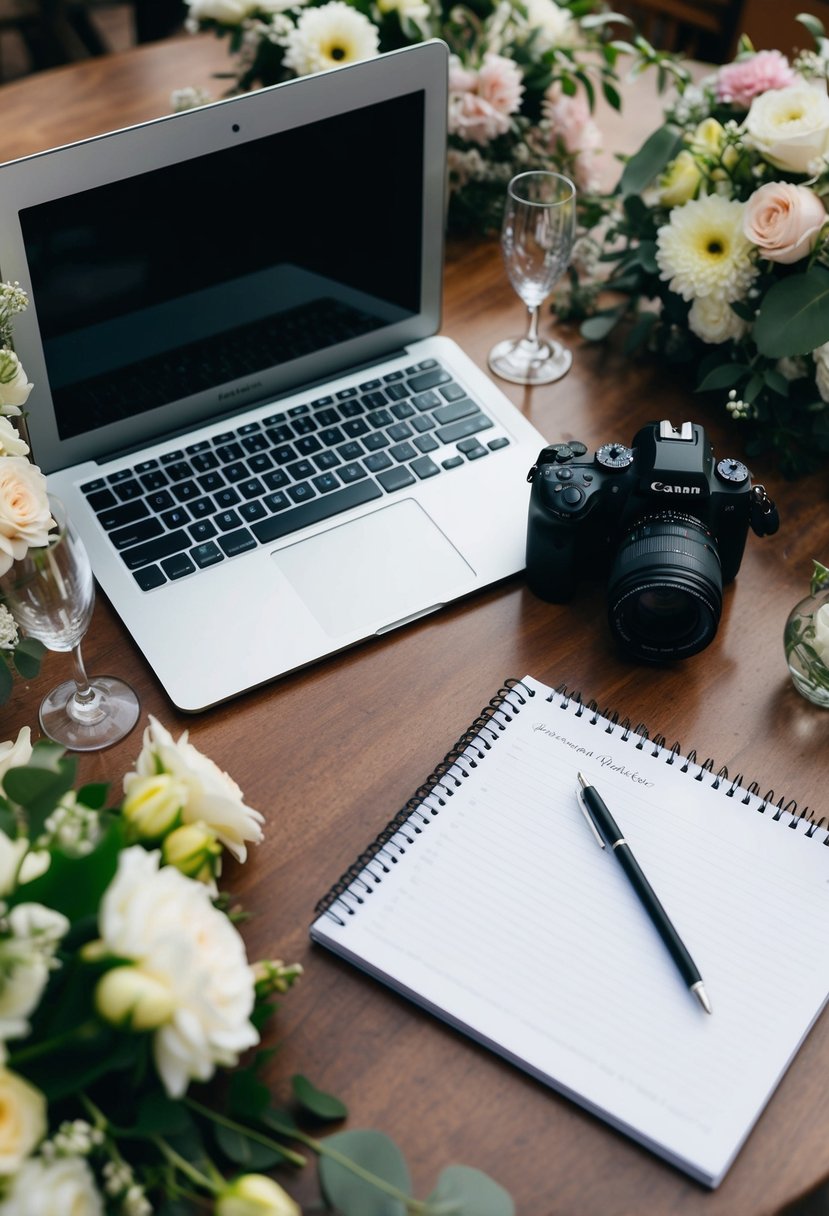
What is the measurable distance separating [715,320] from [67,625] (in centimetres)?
69

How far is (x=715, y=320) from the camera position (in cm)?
112

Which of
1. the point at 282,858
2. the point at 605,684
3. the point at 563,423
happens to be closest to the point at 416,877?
the point at 282,858

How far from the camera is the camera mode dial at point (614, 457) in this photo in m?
0.94

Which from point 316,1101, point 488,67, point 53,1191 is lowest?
point 316,1101

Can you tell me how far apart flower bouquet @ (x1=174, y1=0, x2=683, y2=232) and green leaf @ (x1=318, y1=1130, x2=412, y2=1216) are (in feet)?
3.44

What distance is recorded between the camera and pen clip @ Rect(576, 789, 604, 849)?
82 cm

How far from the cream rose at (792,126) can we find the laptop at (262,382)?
0.30 meters

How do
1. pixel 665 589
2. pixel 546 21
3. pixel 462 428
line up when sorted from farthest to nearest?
pixel 546 21 < pixel 462 428 < pixel 665 589

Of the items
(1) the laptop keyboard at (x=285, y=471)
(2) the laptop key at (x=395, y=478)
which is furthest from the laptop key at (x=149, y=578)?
(2) the laptop key at (x=395, y=478)

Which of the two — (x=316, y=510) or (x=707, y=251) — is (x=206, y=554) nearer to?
(x=316, y=510)

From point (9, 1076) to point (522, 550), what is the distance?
62cm

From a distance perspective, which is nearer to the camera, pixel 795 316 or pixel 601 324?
pixel 795 316

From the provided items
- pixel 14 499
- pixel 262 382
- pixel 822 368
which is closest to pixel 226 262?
pixel 262 382

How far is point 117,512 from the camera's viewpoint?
3.34ft
